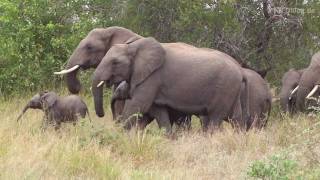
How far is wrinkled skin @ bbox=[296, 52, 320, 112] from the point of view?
1152 centimetres

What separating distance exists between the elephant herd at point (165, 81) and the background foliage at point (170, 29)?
290 centimetres

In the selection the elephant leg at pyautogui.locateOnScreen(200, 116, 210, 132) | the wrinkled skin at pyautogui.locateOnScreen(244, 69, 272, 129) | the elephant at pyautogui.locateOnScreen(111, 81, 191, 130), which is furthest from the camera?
the wrinkled skin at pyautogui.locateOnScreen(244, 69, 272, 129)

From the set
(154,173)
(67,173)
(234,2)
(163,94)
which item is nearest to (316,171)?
(154,173)

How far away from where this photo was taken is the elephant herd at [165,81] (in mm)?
10430

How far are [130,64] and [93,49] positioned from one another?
1.07 meters

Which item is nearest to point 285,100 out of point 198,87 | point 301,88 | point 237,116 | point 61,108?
point 301,88

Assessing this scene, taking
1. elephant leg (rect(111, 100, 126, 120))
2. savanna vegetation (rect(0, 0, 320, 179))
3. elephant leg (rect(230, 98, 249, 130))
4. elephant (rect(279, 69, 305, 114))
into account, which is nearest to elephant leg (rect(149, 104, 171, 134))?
savanna vegetation (rect(0, 0, 320, 179))

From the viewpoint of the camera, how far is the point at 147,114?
10664 mm

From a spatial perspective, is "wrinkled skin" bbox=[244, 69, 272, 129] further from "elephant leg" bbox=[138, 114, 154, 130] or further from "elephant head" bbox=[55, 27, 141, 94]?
"elephant head" bbox=[55, 27, 141, 94]

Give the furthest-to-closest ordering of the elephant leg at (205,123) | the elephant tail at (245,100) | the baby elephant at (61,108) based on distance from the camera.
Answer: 1. the elephant tail at (245,100)
2. the baby elephant at (61,108)
3. the elephant leg at (205,123)

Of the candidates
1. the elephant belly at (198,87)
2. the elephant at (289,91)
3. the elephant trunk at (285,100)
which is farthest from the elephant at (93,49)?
the elephant trunk at (285,100)

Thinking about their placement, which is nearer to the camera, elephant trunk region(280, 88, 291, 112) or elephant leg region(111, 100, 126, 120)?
elephant leg region(111, 100, 126, 120)

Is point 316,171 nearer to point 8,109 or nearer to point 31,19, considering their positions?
point 8,109

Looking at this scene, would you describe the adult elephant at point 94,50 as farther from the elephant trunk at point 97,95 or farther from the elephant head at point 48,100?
the elephant trunk at point 97,95
